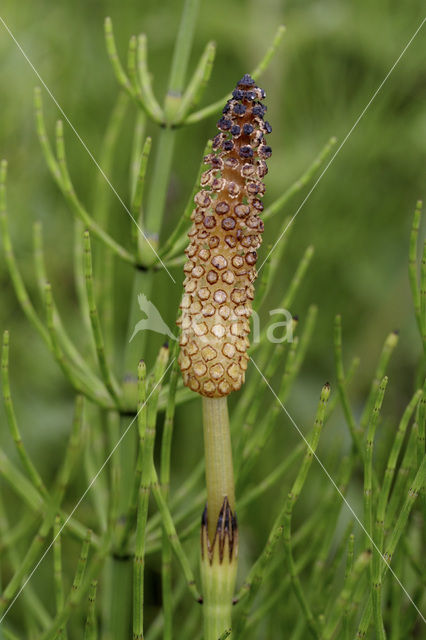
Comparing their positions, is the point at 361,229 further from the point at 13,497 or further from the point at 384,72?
the point at 13,497

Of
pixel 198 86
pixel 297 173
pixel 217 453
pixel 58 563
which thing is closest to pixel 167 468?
pixel 217 453

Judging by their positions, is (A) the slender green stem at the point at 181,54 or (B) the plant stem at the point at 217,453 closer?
(B) the plant stem at the point at 217,453

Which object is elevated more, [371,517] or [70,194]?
[70,194]

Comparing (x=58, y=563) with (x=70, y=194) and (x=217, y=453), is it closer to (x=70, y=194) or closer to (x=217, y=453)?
(x=217, y=453)

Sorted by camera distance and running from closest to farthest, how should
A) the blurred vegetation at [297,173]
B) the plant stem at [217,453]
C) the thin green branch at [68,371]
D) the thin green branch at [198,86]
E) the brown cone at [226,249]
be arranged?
the brown cone at [226,249], the plant stem at [217,453], the thin green branch at [68,371], the thin green branch at [198,86], the blurred vegetation at [297,173]

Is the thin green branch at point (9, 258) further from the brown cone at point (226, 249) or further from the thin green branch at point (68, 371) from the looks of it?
the brown cone at point (226, 249)

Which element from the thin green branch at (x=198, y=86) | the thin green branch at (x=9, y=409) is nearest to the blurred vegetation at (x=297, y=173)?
the thin green branch at (x=198, y=86)
